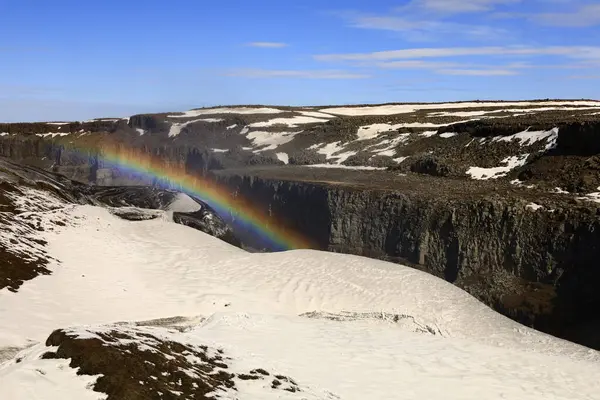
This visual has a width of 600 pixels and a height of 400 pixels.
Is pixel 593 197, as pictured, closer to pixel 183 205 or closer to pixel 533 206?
pixel 533 206

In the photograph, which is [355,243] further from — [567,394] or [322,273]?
[567,394]

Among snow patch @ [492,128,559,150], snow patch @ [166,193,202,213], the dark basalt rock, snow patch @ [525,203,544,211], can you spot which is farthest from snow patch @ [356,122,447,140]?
snow patch @ [525,203,544,211]


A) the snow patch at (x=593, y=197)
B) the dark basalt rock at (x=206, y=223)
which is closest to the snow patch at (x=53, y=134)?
the dark basalt rock at (x=206, y=223)

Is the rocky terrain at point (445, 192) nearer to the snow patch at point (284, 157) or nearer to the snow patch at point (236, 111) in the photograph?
the snow patch at point (284, 157)

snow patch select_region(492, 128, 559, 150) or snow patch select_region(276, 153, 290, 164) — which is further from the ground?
snow patch select_region(492, 128, 559, 150)

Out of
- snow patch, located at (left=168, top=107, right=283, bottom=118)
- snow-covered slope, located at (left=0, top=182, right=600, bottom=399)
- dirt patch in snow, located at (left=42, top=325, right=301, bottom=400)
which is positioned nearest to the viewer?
dirt patch in snow, located at (left=42, top=325, right=301, bottom=400)

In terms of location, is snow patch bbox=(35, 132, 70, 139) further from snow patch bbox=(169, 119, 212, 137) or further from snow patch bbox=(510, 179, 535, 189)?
snow patch bbox=(510, 179, 535, 189)
